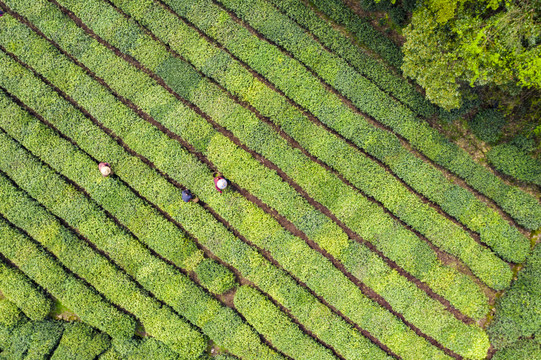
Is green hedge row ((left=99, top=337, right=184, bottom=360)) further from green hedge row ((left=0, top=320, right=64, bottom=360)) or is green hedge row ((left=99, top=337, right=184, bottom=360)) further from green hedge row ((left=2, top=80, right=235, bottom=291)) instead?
green hedge row ((left=2, top=80, right=235, bottom=291))

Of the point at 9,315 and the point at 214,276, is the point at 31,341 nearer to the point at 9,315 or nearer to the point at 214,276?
the point at 9,315

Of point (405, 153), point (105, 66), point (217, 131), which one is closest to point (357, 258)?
point (405, 153)

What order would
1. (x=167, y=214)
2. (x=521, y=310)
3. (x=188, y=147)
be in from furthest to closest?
(x=188, y=147), (x=167, y=214), (x=521, y=310)

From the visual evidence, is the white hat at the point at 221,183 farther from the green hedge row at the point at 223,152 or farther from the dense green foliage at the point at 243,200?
the green hedge row at the point at 223,152

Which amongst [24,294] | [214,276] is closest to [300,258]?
[214,276]

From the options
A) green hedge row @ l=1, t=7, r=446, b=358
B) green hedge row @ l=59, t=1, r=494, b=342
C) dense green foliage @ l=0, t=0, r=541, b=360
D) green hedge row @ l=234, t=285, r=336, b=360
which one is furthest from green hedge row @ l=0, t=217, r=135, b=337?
green hedge row @ l=59, t=1, r=494, b=342

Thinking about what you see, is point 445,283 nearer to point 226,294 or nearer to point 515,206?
point 515,206
